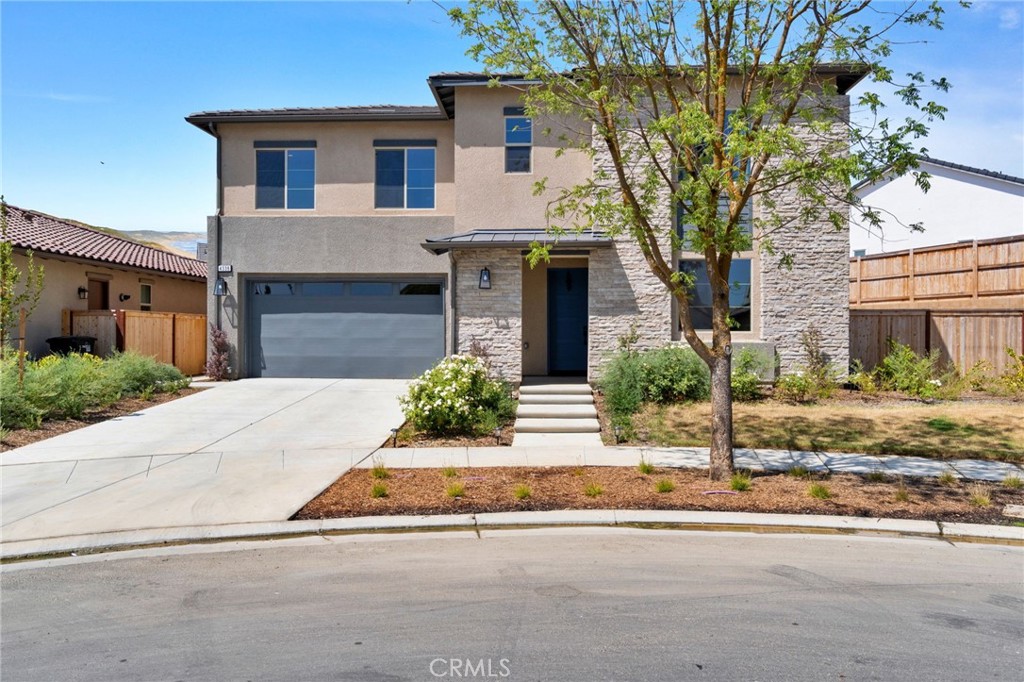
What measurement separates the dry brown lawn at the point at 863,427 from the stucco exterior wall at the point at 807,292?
204 cm

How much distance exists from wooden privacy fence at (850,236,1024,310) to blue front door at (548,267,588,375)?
8.93m

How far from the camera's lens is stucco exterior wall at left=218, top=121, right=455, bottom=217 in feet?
56.6

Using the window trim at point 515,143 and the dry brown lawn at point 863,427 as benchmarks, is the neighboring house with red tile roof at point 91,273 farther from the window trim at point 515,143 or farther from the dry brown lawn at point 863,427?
the dry brown lawn at point 863,427

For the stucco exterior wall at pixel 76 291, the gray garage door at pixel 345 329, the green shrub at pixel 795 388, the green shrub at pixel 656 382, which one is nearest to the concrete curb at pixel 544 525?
the green shrub at pixel 656 382

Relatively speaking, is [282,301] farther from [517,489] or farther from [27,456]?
[517,489]

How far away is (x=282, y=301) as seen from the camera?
17922 millimetres

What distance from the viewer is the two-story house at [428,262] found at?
49.7 feet

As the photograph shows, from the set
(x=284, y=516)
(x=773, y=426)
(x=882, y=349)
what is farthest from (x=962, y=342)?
(x=284, y=516)

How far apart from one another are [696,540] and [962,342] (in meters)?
12.6

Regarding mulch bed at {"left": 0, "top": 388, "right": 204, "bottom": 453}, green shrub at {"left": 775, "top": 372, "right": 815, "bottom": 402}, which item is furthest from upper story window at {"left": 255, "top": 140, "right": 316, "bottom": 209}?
green shrub at {"left": 775, "top": 372, "right": 815, "bottom": 402}

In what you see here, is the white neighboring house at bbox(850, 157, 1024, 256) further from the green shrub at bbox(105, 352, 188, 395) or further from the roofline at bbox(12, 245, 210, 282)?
the roofline at bbox(12, 245, 210, 282)

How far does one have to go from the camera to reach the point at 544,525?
290 inches

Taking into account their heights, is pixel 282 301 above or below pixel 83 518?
above

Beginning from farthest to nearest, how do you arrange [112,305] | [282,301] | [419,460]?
[112,305], [282,301], [419,460]
